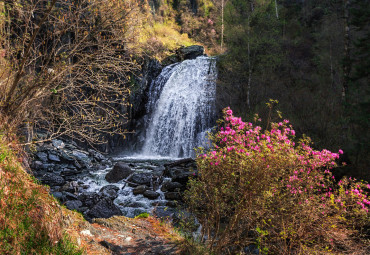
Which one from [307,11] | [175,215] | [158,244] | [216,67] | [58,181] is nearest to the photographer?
[158,244]

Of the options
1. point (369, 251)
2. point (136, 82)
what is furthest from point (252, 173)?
point (136, 82)

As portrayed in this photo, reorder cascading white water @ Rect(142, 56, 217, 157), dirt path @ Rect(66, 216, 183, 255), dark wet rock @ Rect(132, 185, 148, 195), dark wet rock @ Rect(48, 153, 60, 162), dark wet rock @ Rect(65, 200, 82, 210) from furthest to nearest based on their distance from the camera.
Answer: cascading white water @ Rect(142, 56, 217, 157) → dark wet rock @ Rect(48, 153, 60, 162) → dark wet rock @ Rect(132, 185, 148, 195) → dark wet rock @ Rect(65, 200, 82, 210) → dirt path @ Rect(66, 216, 183, 255)

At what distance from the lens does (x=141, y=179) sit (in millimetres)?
11281

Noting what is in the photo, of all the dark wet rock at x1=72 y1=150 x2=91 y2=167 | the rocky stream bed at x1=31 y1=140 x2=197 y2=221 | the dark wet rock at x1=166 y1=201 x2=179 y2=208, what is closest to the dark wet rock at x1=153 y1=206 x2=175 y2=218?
the rocky stream bed at x1=31 y1=140 x2=197 y2=221

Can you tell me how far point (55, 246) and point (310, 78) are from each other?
829 inches

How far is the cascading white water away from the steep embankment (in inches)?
531

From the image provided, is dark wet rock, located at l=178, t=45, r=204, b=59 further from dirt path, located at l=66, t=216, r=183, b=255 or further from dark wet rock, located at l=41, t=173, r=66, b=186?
dirt path, located at l=66, t=216, r=183, b=255

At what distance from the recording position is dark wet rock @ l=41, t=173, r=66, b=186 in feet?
36.3

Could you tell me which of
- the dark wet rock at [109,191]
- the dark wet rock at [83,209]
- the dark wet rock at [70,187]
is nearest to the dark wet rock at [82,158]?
the dark wet rock at [70,187]

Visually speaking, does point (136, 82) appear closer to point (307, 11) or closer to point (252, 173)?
point (252, 173)

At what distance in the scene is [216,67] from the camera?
20.5m

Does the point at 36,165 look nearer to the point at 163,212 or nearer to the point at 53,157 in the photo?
the point at 53,157

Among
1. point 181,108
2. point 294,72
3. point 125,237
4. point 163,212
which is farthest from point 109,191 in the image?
point 294,72

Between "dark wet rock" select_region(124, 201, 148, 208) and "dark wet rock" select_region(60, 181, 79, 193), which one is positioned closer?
"dark wet rock" select_region(124, 201, 148, 208)
